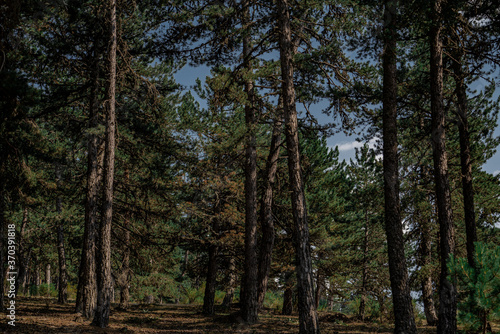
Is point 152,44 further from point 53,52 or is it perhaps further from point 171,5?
point 53,52

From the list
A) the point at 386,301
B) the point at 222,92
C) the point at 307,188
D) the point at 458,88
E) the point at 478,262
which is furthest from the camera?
the point at 386,301

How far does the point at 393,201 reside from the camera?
938cm

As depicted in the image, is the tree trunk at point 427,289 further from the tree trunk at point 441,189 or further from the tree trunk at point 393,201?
the tree trunk at point 393,201

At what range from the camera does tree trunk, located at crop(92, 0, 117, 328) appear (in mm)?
10578

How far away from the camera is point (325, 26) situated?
11.1 metres

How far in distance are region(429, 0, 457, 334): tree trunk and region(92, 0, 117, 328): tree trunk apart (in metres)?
9.03

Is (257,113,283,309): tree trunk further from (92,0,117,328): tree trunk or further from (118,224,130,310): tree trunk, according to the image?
(118,224,130,310): tree trunk

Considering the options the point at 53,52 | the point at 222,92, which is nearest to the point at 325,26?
the point at 222,92

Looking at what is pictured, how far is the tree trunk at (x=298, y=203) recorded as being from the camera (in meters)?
9.06

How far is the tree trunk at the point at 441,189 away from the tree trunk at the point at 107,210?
29.6 ft

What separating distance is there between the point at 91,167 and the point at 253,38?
7.28 meters

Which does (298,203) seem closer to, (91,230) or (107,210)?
(107,210)

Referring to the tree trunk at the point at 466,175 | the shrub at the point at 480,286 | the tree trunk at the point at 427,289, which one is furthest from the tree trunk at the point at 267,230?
the shrub at the point at 480,286

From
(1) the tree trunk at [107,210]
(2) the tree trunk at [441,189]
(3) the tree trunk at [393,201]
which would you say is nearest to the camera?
(3) the tree trunk at [393,201]
